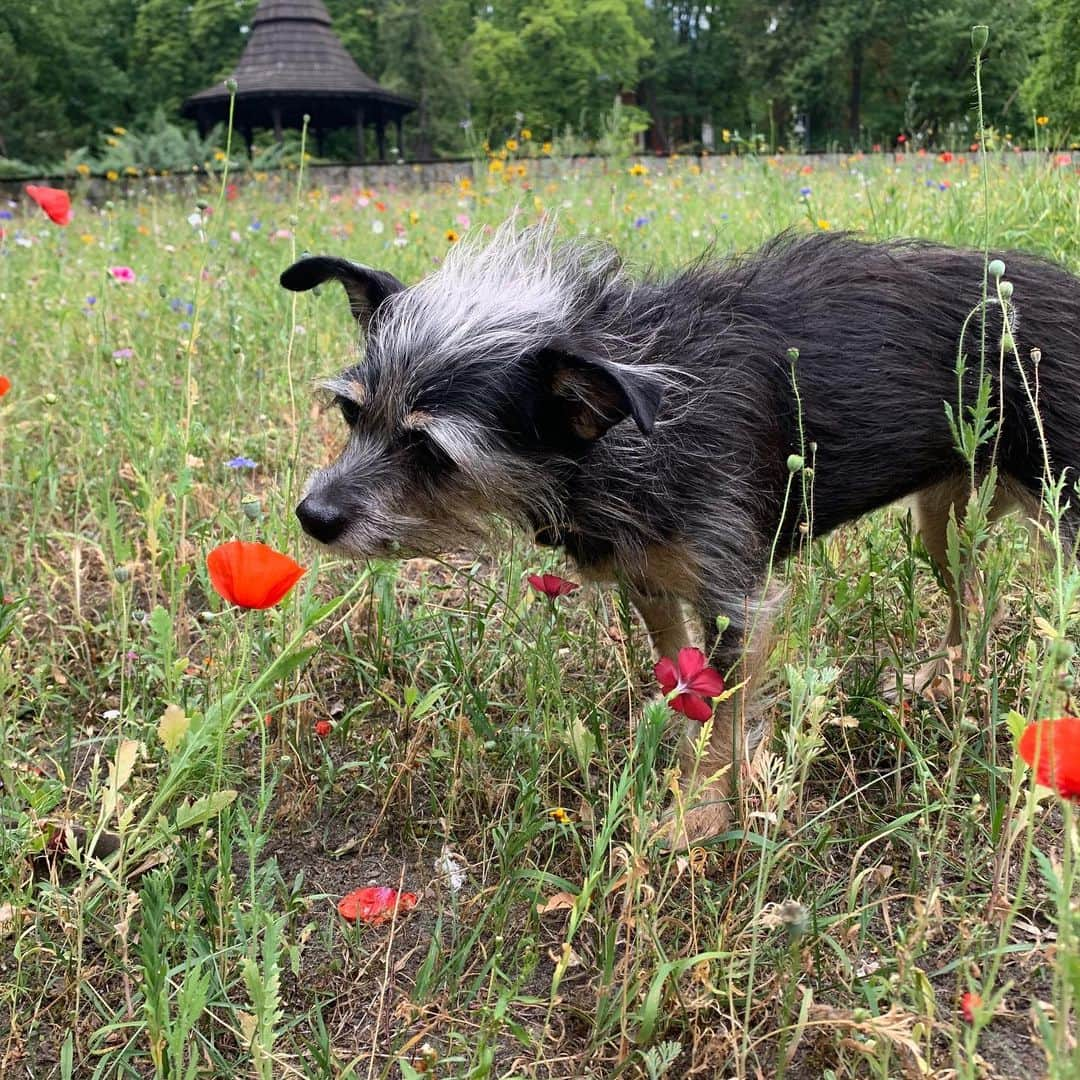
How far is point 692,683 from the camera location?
1812mm

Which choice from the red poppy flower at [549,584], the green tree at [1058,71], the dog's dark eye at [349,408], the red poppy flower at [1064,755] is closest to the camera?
the red poppy flower at [1064,755]

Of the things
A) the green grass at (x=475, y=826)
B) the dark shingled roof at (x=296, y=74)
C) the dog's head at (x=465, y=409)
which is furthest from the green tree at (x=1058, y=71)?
the dark shingled roof at (x=296, y=74)

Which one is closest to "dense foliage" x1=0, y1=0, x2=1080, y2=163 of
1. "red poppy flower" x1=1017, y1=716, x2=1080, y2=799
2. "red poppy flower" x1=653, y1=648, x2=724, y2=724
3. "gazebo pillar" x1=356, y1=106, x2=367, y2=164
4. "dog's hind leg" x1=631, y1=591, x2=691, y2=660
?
"gazebo pillar" x1=356, y1=106, x2=367, y2=164

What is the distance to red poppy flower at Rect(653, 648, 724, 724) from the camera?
1.80m

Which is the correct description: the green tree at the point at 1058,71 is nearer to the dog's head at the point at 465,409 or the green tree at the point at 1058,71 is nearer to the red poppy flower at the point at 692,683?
the dog's head at the point at 465,409

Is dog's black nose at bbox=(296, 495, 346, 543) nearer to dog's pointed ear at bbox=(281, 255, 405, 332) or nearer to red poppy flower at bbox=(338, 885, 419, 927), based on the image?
dog's pointed ear at bbox=(281, 255, 405, 332)

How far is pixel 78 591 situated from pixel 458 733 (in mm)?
1440

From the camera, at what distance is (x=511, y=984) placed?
1998 mm

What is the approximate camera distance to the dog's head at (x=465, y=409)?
8.03 ft

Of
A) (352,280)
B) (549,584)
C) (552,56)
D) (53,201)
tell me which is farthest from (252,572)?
(552,56)

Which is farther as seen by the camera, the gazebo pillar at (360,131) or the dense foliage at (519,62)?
the dense foliage at (519,62)

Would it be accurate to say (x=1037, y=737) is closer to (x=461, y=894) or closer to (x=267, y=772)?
(x=461, y=894)

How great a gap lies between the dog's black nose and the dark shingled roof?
32.1 metres

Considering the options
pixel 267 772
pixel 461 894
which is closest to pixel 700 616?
pixel 461 894
